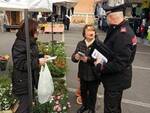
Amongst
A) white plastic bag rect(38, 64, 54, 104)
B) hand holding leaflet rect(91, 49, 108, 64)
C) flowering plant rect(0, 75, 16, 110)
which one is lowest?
flowering plant rect(0, 75, 16, 110)

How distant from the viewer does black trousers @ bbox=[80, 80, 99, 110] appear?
7371 mm

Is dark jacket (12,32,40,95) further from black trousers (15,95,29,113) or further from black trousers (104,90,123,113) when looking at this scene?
black trousers (104,90,123,113)

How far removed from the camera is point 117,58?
579 cm

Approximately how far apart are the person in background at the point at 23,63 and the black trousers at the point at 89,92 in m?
1.46

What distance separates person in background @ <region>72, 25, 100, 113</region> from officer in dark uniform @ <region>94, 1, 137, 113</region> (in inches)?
36.2

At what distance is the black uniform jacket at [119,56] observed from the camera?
575cm

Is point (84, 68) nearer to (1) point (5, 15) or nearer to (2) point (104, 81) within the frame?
(2) point (104, 81)

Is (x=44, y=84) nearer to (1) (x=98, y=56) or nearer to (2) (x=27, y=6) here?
(1) (x=98, y=56)

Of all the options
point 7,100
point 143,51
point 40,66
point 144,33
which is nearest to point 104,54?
point 40,66

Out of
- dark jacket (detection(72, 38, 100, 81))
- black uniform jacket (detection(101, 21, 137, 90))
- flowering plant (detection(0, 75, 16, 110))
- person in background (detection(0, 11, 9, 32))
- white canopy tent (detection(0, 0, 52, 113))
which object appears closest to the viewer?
white canopy tent (detection(0, 0, 52, 113))

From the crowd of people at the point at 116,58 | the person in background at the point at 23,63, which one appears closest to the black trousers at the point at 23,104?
the person in background at the point at 23,63

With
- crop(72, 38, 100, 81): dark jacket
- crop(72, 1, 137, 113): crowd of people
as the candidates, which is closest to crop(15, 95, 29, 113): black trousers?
crop(72, 1, 137, 113): crowd of people

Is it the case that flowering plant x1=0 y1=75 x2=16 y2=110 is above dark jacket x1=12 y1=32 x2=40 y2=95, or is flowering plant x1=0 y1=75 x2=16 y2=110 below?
below

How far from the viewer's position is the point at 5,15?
3528 cm
